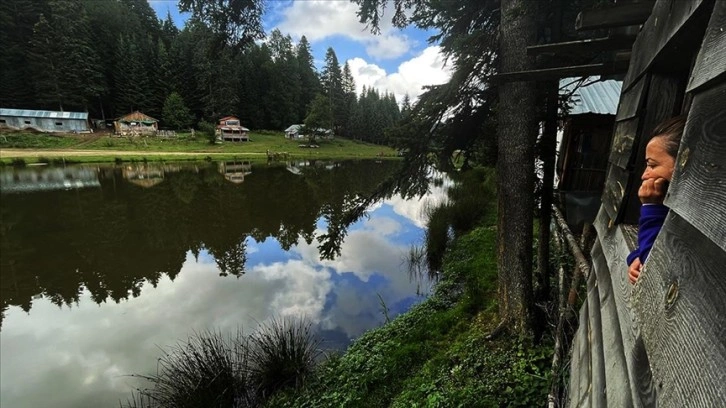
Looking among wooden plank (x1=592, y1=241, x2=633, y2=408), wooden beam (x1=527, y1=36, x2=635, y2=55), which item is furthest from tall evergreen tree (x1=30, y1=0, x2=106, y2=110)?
wooden plank (x1=592, y1=241, x2=633, y2=408)

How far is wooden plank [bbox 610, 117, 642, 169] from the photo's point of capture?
6.84 ft

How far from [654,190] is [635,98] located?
3.80 feet

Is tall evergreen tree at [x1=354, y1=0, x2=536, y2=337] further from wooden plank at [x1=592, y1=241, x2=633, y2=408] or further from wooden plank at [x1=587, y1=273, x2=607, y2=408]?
wooden plank at [x1=592, y1=241, x2=633, y2=408]

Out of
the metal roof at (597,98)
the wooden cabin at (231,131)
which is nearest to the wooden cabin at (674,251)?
the metal roof at (597,98)

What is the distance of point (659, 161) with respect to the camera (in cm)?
149

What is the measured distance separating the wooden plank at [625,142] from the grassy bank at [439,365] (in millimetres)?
2649

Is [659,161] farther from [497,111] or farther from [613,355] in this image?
[497,111]

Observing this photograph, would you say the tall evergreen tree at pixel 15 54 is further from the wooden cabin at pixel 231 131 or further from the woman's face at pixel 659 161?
the woman's face at pixel 659 161

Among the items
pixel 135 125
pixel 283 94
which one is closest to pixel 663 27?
pixel 135 125

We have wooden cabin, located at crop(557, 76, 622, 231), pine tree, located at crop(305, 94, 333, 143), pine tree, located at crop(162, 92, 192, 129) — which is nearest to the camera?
wooden cabin, located at crop(557, 76, 622, 231)

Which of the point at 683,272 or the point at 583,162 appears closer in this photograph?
the point at 683,272

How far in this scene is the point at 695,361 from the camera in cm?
75

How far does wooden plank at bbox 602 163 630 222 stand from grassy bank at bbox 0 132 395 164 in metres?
41.7

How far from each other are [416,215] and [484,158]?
10.0m
